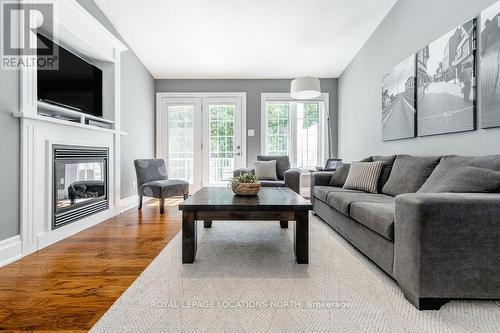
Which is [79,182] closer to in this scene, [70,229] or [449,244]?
[70,229]

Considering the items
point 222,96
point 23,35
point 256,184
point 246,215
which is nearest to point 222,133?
point 222,96

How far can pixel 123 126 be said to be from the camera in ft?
13.4

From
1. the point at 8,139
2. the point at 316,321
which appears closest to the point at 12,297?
the point at 8,139

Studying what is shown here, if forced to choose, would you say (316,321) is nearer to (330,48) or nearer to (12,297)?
(12,297)

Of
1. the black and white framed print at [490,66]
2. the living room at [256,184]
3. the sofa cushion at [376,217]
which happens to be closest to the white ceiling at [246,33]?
the living room at [256,184]

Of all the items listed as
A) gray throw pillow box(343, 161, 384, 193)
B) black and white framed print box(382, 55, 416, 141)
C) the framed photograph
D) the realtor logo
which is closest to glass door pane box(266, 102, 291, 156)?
the framed photograph

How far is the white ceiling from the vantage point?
3.49m

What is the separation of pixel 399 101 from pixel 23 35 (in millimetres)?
3829

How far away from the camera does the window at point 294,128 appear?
550 cm

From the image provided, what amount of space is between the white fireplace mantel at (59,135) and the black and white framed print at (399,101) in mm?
3646

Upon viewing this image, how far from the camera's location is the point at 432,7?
2578 millimetres

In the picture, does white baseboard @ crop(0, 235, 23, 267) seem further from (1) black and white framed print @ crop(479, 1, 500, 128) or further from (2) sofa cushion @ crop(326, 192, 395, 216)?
(1) black and white framed print @ crop(479, 1, 500, 128)

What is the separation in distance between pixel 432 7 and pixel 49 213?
4.22m

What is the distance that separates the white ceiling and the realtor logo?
1286mm
